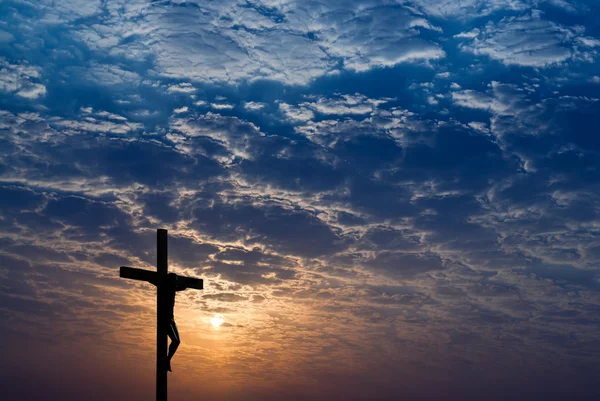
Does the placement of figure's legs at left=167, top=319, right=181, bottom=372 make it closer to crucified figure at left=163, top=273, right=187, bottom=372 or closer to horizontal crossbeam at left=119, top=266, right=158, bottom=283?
crucified figure at left=163, top=273, right=187, bottom=372

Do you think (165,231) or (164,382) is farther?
(165,231)

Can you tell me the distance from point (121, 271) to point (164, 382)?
132 inches

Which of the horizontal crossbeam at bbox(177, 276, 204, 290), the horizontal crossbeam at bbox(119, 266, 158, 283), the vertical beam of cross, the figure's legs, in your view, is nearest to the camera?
the vertical beam of cross

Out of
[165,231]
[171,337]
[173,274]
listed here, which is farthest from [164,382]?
[165,231]

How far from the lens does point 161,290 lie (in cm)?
1723

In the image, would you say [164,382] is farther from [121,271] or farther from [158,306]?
[121,271]

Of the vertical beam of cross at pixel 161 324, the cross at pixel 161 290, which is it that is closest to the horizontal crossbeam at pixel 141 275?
the cross at pixel 161 290

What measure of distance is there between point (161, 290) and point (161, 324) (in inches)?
38.0

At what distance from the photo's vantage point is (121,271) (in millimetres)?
17109

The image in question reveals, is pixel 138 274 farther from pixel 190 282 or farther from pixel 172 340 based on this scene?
pixel 172 340

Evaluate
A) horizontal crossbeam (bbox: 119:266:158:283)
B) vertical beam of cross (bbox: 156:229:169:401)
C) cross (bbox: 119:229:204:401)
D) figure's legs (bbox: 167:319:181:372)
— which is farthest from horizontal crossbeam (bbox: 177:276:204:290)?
figure's legs (bbox: 167:319:181:372)

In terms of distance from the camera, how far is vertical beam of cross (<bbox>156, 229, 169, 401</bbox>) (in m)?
16.5

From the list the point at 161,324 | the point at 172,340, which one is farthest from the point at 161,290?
the point at 172,340

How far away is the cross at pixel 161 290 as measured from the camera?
1658 centimetres
